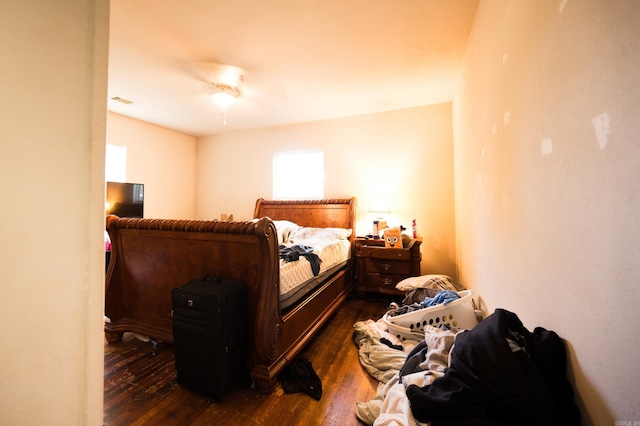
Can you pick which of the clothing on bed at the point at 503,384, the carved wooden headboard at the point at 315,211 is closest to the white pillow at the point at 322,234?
the carved wooden headboard at the point at 315,211

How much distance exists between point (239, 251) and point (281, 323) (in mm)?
539

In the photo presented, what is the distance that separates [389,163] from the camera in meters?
3.41

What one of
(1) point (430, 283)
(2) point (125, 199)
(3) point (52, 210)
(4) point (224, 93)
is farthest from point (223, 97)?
(1) point (430, 283)

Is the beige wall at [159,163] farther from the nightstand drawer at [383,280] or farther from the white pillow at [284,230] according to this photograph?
the nightstand drawer at [383,280]

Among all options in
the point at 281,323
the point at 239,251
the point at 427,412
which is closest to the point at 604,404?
the point at 427,412

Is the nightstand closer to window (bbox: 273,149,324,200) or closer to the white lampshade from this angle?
window (bbox: 273,149,324,200)

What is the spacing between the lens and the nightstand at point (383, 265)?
9.25 ft

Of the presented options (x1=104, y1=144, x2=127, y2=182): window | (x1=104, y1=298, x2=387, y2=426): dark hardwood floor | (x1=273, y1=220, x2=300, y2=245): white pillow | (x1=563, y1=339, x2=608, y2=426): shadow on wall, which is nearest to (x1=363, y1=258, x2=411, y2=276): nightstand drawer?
(x1=273, y1=220, x2=300, y2=245): white pillow

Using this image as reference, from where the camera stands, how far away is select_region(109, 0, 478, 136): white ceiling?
5.50 feet

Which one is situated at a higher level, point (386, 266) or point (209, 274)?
point (209, 274)

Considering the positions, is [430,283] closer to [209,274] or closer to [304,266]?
[304,266]

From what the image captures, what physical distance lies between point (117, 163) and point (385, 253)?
160 inches

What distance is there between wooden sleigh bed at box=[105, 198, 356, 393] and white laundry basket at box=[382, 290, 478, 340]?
0.66m

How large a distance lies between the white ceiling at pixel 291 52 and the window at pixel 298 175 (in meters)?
0.79
